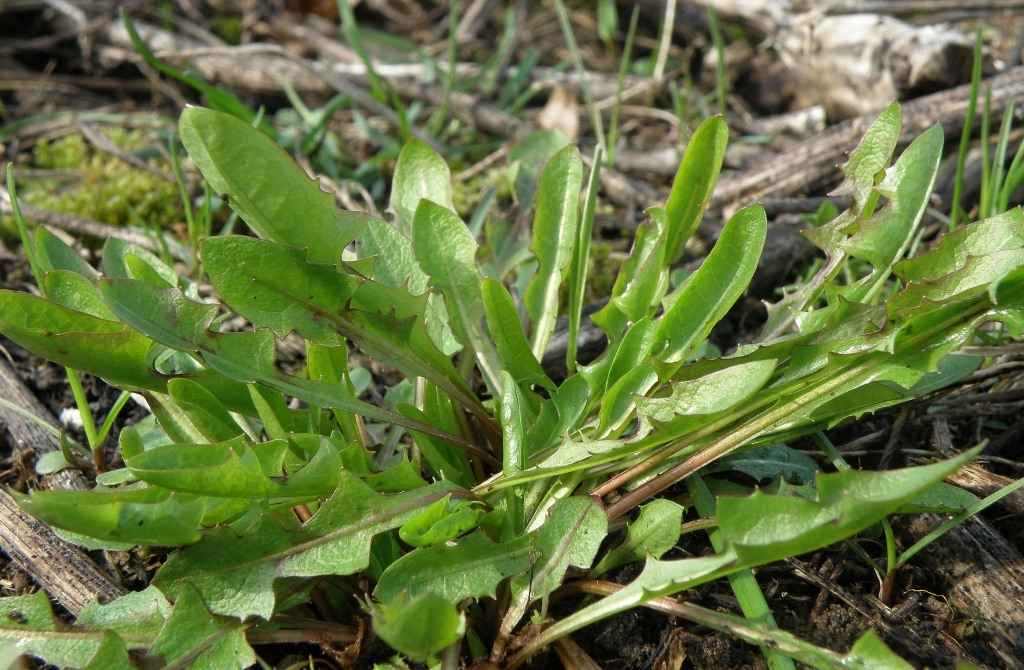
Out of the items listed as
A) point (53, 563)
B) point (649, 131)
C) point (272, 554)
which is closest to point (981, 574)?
point (272, 554)

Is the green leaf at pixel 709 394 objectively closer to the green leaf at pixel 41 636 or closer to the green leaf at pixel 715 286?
the green leaf at pixel 715 286

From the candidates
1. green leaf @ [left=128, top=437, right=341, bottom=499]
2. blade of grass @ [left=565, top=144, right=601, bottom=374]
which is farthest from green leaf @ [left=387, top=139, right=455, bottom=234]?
green leaf @ [left=128, top=437, right=341, bottom=499]

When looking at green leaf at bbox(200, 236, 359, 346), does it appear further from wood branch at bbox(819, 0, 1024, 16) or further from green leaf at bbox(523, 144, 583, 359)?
wood branch at bbox(819, 0, 1024, 16)

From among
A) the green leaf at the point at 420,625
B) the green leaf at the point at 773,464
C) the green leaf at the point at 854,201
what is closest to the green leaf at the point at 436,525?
the green leaf at the point at 420,625

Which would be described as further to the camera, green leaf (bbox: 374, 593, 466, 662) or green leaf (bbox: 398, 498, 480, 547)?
green leaf (bbox: 398, 498, 480, 547)

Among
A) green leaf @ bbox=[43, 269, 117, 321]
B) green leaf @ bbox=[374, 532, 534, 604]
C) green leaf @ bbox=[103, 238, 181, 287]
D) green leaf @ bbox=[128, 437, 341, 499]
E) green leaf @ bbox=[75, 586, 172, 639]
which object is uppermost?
green leaf @ bbox=[43, 269, 117, 321]

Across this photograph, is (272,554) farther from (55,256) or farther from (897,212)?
(897,212)
